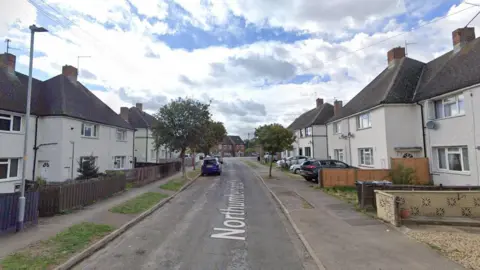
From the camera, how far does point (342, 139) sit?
84.1 feet

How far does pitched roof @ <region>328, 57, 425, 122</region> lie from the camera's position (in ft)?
60.8

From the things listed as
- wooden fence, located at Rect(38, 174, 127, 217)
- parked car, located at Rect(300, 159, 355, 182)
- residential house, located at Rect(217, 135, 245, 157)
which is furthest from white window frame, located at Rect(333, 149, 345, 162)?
residential house, located at Rect(217, 135, 245, 157)

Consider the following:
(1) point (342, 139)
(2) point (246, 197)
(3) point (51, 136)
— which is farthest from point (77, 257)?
(1) point (342, 139)

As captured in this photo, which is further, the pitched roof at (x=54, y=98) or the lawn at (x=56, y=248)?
the pitched roof at (x=54, y=98)

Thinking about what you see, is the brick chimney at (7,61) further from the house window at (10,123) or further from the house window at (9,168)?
the house window at (9,168)

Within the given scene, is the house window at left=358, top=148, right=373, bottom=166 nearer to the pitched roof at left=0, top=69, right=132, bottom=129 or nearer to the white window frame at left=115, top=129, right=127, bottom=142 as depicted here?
the pitched roof at left=0, top=69, right=132, bottom=129

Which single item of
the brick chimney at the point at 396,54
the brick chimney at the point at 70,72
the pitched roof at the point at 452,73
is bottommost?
the pitched roof at the point at 452,73

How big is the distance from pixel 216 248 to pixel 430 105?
53.4ft

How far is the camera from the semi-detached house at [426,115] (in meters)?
14.0

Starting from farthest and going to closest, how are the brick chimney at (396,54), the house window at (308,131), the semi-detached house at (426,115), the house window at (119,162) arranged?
the house window at (308,131), the house window at (119,162), the brick chimney at (396,54), the semi-detached house at (426,115)

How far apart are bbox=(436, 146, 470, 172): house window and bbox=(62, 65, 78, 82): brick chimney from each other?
1098 inches

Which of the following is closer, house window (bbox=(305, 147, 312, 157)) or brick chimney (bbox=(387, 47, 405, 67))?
brick chimney (bbox=(387, 47, 405, 67))

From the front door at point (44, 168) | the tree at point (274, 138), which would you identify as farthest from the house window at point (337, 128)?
the front door at point (44, 168)

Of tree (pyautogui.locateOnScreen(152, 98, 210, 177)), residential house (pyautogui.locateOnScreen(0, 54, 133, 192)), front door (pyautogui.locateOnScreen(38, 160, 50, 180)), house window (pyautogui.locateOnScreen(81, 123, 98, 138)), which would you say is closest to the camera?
residential house (pyautogui.locateOnScreen(0, 54, 133, 192))
